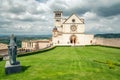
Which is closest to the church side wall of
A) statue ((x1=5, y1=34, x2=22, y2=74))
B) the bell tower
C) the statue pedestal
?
the bell tower

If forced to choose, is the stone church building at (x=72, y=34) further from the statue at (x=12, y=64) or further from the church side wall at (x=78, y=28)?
the statue at (x=12, y=64)

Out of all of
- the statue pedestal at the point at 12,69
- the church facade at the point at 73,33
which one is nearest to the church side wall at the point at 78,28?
the church facade at the point at 73,33

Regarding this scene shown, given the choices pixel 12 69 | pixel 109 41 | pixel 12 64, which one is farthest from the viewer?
pixel 109 41

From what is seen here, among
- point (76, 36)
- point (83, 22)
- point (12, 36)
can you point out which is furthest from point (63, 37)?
point (12, 36)

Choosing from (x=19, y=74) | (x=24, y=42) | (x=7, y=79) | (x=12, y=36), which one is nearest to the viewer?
(x=7, y=79)

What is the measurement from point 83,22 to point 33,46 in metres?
20.5

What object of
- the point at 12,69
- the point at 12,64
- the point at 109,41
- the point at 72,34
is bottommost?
the point at 12,69

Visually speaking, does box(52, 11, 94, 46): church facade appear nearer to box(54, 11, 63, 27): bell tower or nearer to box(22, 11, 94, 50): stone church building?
box(22, 11, 94, 50): stone church building

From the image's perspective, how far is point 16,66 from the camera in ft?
48.0

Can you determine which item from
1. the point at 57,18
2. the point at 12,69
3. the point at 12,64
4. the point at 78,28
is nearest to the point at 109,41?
the point at 78,28

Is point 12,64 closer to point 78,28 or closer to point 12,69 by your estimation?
point 12,69

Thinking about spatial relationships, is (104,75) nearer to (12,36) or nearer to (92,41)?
(12,36)

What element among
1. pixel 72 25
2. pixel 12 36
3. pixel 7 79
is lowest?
pixel 7 79

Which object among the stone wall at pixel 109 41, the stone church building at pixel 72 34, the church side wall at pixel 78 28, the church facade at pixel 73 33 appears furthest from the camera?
the church side wall at pixel 78 28
